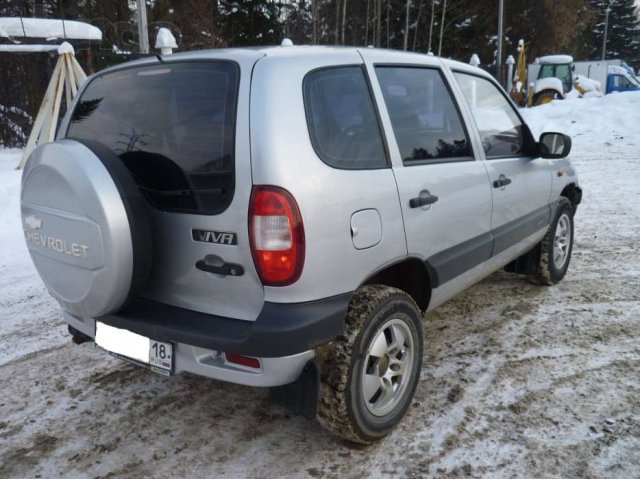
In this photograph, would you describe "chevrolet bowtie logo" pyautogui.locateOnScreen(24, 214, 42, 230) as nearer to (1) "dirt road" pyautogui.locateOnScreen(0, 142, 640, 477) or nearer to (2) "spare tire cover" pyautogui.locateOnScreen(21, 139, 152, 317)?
(2) "spare tire cover" pyautogui.locateOnScreen(21, 139, 152, 317)

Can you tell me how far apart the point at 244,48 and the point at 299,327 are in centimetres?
128

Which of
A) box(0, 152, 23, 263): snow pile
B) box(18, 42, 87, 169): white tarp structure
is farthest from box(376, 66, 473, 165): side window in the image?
box(18, 42, 87, 169): white tarp structure

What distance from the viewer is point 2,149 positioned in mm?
12484

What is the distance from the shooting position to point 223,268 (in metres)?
2.23

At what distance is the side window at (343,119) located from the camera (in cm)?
232

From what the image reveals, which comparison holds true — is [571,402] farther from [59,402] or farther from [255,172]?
[59,402]

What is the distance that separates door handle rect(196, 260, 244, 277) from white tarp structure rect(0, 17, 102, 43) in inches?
432

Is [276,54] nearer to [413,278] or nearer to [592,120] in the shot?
[413,278]

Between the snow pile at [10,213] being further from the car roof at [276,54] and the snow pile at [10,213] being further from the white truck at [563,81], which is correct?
the white truck at [563,81]

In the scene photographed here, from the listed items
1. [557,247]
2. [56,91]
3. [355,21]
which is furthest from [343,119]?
[355,21]

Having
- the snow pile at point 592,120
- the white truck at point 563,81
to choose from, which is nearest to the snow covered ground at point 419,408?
the snow pile at point 592,120

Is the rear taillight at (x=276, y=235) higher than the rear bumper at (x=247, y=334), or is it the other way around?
the rear taillight at (x=276, y=235)

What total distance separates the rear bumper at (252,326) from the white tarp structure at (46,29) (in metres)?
10.9

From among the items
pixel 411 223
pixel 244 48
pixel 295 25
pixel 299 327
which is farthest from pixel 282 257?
pixel 295 25
